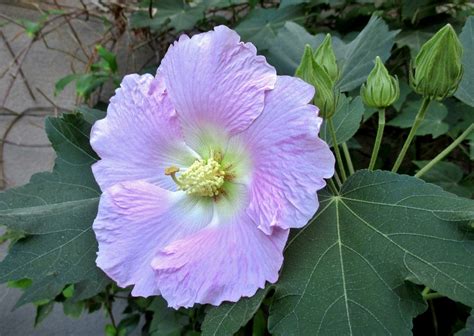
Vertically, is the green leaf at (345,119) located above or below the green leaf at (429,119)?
above

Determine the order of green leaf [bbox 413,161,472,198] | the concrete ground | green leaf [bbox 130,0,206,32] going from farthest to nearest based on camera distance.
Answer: the concrete ground < green leaf [bbox 130,0,206,32] < green leaf [bbox 413,161,472,198]

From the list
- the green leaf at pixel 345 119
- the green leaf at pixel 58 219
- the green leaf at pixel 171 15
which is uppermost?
the green leaf at pixel 345 119

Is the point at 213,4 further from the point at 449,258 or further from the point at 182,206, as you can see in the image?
the point at 449,258

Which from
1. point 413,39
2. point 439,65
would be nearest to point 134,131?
point 439,65

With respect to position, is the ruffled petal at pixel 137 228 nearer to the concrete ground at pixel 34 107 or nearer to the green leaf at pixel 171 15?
the green leaf at pixel 171 15

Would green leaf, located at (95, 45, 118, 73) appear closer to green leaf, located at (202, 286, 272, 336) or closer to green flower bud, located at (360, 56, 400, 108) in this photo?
green flower bud, located at (360, 56, 400, 108)

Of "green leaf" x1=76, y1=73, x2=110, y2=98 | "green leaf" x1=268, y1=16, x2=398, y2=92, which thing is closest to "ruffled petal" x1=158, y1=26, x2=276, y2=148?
"green leaf" x1=268, y1=16, x2=398, y2=92

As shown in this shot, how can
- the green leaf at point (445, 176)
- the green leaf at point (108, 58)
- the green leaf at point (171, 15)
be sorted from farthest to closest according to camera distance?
the green leaf at point (108, 58) → the green leaf at point (171, 15) → the green leaf at point (445, 176)

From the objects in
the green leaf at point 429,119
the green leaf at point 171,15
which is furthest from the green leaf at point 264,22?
the green leaf at point 429,119
